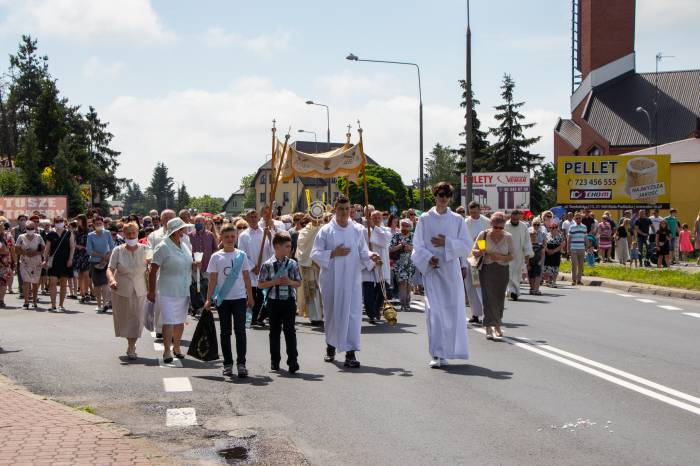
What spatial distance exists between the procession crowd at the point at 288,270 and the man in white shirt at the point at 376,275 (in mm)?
24

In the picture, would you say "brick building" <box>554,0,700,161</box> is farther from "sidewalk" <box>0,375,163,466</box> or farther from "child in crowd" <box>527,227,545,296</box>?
"sidewalk" <box>0,375,163,466</box>

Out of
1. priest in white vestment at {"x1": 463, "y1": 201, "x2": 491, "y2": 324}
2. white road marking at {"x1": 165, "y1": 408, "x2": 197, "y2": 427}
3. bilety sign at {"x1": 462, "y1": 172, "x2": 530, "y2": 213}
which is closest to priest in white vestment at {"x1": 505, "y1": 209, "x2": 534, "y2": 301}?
priest in white vestment at {"x1": 463, "y1": 201, "x2": 491, "y2": 324}

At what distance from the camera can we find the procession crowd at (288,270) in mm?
10758

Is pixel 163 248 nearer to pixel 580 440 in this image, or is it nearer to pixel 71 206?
pixel 580 440

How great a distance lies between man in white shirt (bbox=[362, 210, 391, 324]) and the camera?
16.5 meters

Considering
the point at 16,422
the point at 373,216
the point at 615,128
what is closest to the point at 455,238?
the point at 16,422

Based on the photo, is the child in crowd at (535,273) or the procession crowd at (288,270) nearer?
the procession crowd at (288,270)

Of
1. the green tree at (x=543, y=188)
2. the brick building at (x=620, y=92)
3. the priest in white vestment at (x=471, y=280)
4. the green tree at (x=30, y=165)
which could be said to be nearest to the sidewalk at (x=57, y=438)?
the priest in white vestment at (x=471, y=280)

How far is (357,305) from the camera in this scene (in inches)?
449

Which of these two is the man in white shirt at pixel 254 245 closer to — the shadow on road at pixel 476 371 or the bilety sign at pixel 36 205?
the shadow on road at pixel 476 371

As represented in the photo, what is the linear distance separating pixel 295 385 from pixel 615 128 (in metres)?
78.1

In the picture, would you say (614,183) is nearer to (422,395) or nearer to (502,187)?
(502,187)

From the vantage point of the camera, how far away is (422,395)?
29.9ft

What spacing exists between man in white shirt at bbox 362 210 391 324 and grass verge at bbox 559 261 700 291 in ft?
26.5
